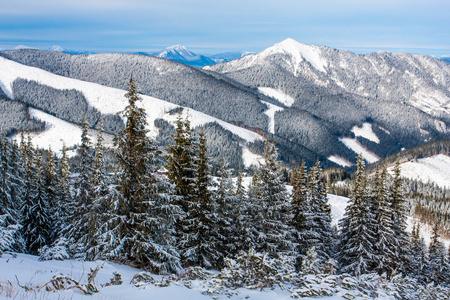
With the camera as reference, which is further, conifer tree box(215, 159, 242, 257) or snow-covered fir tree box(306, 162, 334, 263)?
snow-covered fir tree box(306, 162, 334, 263)

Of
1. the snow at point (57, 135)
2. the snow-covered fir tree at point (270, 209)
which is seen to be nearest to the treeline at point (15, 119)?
the snow at point (57, 135)

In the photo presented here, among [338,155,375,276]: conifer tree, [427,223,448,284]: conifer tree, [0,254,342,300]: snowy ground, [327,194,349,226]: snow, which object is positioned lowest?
[327,194,349,226]: snow

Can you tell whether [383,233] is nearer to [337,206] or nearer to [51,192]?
[51,192]

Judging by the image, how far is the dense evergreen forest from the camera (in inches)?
542

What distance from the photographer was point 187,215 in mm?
18078

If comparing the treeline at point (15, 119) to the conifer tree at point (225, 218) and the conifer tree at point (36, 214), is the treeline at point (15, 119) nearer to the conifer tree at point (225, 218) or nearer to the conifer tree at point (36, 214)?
the conifer tree at point (36, 214)

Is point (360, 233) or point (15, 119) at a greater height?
point (15, 119)

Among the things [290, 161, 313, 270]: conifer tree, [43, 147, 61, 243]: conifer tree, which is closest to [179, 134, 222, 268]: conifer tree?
[290, 161, 313, 270]: conifer tree

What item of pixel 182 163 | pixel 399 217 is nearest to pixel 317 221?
pixel 399 217

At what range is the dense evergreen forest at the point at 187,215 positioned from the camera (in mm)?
13766

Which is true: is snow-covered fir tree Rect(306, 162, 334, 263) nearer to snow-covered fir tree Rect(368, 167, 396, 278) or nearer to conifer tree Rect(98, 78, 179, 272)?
snow-covered fir tree Rect(368, 167, 396, 278)

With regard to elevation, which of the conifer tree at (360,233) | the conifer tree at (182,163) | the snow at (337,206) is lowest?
the snow at (337,206)

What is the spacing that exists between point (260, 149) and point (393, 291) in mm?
181773

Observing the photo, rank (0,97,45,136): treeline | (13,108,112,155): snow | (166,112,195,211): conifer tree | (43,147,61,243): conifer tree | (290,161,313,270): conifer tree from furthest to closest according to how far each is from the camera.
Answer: (0,97,45,136): treeline
(13,108,112,155): snow
(43,147,61,243): conifer tree
(290,161,313,270): conifer tree
(166,112,195,211): conifer tree
